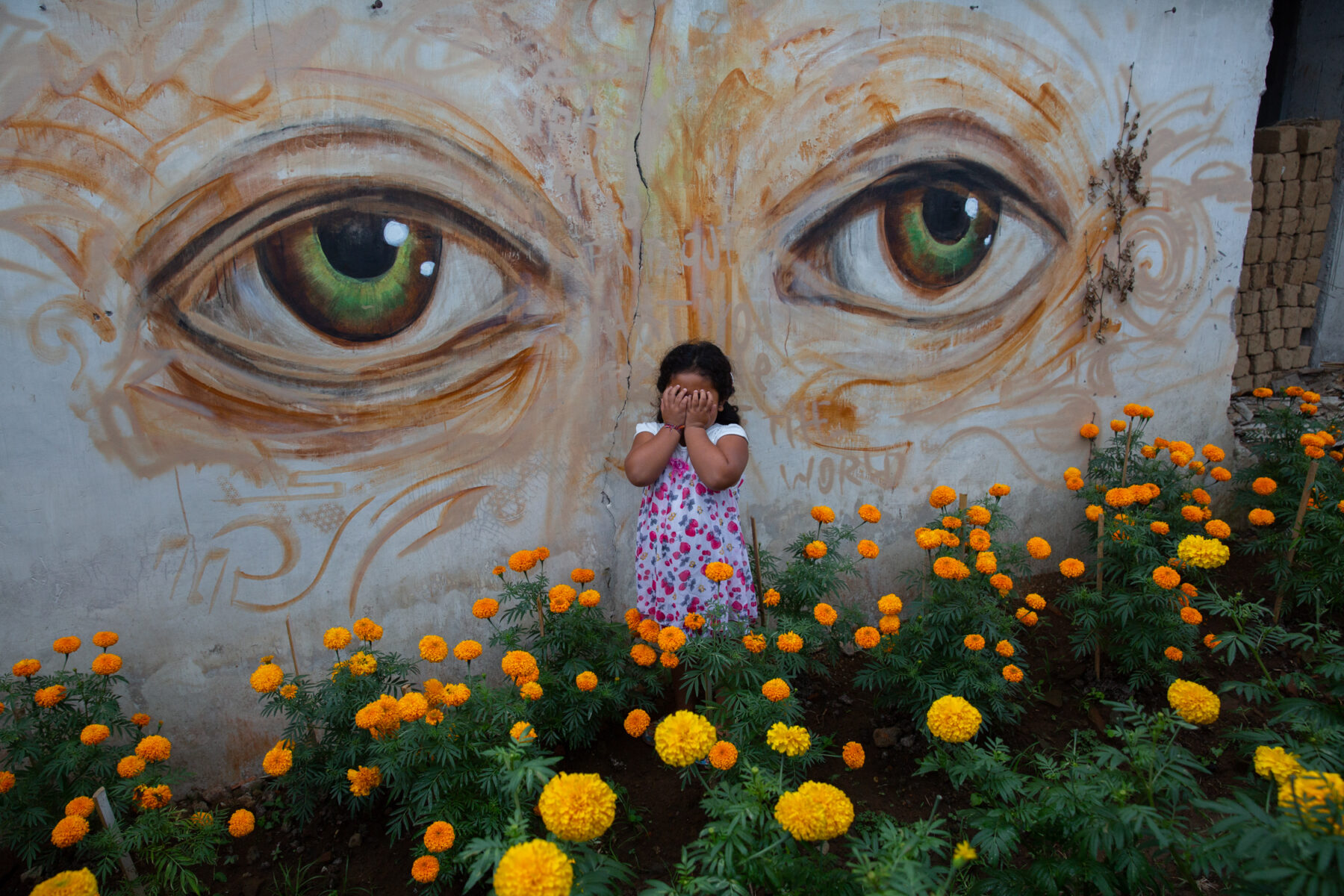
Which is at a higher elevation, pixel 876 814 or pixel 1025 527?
pixel 1025 527

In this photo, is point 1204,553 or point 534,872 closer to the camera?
point 534,872

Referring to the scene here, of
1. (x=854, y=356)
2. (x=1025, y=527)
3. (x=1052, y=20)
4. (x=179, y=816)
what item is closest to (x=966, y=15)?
(x=1052, y=20)

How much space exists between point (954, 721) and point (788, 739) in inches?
14.4

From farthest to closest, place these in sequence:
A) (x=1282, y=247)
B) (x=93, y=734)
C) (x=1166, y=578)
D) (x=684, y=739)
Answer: (x=1282, y=247) → (x=1166, y=578) → (x=93, y=734) → (x=684, y=739)

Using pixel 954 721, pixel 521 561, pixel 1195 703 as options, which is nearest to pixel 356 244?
pixel 521 561

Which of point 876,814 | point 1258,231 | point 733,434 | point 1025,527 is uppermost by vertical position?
point 1258,231

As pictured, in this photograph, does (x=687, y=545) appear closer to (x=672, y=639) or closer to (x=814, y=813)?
(x=672, y=639)

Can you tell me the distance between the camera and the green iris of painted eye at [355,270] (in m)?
2.43

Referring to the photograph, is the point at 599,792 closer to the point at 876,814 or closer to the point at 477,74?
the point at 876,814

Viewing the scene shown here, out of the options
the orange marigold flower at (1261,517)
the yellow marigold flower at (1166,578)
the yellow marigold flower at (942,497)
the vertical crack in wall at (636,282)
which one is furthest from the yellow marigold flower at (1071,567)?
the vertical crack in wall at (636,282)

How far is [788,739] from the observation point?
160 cm

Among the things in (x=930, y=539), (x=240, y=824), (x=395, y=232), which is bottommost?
(x=240, y=824)

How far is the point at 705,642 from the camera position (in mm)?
2100

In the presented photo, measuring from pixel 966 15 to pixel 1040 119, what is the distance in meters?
0.57
